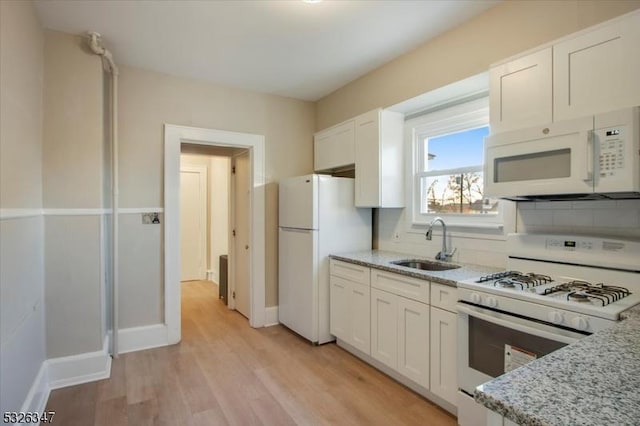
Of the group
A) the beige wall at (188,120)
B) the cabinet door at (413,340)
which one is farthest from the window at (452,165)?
the beige wall at (188,120)

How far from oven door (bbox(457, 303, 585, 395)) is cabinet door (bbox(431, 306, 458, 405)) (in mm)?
101

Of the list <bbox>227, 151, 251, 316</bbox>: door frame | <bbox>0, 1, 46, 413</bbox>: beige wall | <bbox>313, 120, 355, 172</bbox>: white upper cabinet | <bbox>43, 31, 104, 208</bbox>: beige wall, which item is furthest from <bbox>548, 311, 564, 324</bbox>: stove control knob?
<bbox>227, 151, 251, 316</bbox>: door frame

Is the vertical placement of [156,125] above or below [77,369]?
above

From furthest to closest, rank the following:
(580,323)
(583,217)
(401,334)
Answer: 1. (401,334)
2. (583,217)
3. (580,323)

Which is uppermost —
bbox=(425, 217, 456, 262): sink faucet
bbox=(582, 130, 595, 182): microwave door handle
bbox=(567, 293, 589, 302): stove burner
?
bbox=(582, 130, 595, 182): microwave door handle

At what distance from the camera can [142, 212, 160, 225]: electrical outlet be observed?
10.6ft

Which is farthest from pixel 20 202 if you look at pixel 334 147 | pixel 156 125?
pixel 334 147

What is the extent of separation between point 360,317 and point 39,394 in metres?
2.33

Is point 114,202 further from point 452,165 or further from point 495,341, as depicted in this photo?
point 495,341

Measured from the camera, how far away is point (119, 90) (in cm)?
312

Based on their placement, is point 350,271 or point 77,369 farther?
point 350,271

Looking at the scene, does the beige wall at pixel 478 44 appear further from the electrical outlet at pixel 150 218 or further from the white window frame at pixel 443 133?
the electrical outlet at pixel 150 218

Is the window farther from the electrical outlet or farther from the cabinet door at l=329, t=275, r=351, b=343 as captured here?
the electrical outlet

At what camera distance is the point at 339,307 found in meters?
3.14
